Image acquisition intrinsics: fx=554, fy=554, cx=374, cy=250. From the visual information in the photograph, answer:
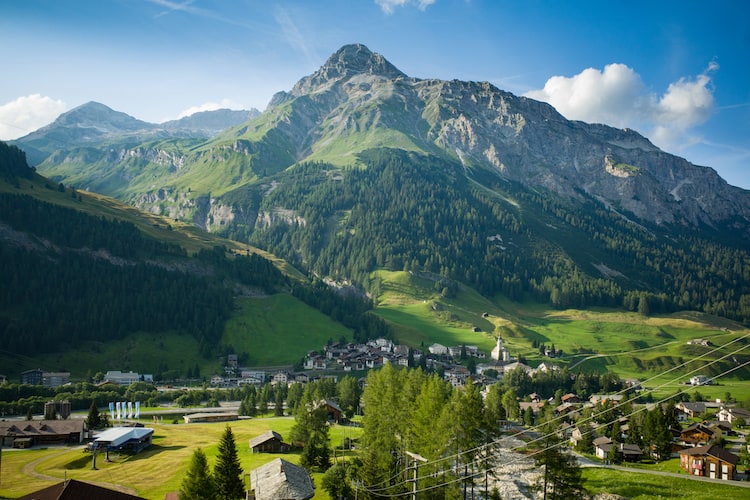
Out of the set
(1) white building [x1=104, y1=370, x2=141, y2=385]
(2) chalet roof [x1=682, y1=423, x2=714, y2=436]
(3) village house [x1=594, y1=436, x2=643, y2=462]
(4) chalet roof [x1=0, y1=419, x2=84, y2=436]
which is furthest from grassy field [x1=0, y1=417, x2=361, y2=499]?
(2) chalet roof [x1=682, y1=423, x2=714, y2=436]

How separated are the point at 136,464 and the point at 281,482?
26.8 m

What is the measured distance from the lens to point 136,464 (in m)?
70.3

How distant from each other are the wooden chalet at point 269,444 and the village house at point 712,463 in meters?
52.5

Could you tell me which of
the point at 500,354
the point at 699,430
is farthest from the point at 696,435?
the point at 500,354

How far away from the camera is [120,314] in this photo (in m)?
162

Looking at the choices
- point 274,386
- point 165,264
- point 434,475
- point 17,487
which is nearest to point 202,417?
point 274,386

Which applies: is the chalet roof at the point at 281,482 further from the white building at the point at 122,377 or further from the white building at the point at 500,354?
the white building at the point at 500,354

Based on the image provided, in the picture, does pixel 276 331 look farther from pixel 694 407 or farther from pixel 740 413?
pixel 740 413

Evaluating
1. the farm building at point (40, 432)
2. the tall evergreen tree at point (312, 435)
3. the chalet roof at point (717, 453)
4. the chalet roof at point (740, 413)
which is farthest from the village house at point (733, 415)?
the farm building at point (40, 432)

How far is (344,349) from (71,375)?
75842mm

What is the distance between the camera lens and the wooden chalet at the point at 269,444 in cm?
7394

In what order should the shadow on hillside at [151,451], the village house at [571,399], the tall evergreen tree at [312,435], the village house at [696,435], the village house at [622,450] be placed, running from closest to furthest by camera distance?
the tall evergreen tree at [312,435]
the shadow on hillside at [151,451]
the village house at [622,450]
the village house at [696,435]
the village house at [571,399]

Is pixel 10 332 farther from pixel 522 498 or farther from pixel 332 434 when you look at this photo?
pixel 522 498

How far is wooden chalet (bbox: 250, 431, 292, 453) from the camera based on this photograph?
73.9 m
